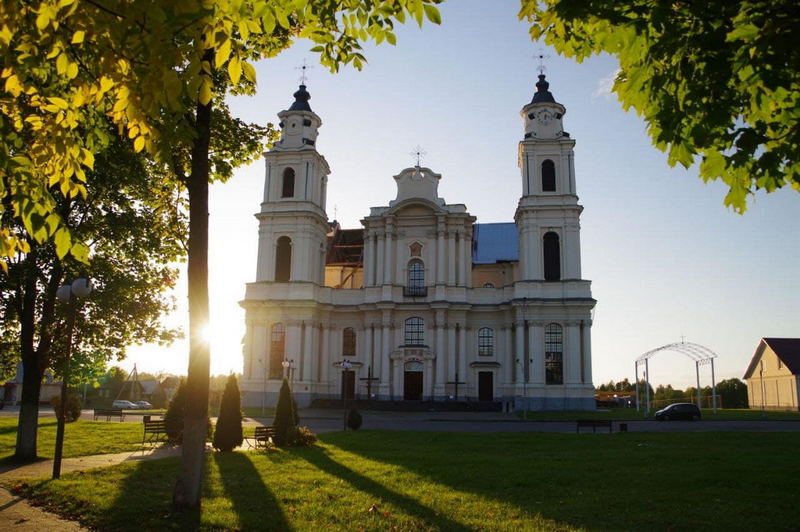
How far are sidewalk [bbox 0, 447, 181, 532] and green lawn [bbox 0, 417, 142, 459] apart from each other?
1004mm

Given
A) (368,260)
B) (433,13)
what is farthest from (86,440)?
(368,260)

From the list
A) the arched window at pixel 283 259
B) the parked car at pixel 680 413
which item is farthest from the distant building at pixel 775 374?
the arched window at pixel 283 259

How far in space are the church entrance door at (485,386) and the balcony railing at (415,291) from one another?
7.45m

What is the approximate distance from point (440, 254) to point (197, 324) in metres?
39.9

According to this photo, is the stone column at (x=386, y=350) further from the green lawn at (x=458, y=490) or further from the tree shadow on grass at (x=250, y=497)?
the tree shadow on grass at (x=250, y=497)

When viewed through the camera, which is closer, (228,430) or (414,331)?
(228,430)

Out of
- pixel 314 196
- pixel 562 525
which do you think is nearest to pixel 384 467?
pixel 562 525

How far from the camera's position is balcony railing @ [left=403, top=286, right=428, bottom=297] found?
48.8 meters

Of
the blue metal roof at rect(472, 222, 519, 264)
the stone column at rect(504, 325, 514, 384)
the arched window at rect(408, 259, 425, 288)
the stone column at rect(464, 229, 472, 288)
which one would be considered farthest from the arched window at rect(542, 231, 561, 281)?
the arched window at rect(408, 259, 425, 288)

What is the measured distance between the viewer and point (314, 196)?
5059cm

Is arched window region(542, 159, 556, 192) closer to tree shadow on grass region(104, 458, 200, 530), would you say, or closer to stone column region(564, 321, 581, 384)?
stone column region(564, 321, 581, 384)

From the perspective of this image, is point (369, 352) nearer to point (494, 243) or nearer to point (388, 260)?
point (388, 260)

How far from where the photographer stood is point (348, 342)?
50312mm

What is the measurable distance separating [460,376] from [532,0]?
42391 millimetres
